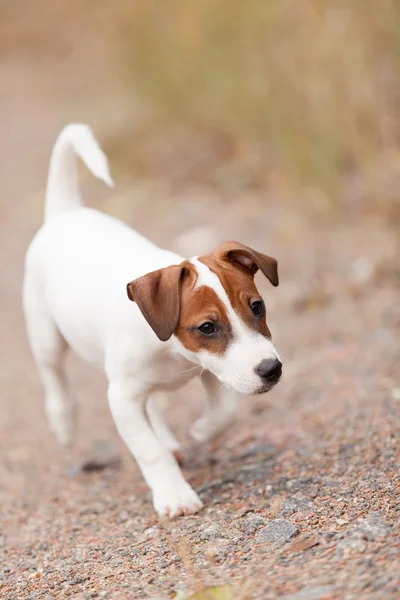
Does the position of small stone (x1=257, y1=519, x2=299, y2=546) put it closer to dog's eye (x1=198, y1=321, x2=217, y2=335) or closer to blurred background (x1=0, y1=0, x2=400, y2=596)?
dog's eye (x1=198, y1=321, x2=217, y2=335)

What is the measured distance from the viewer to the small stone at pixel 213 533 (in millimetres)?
3170

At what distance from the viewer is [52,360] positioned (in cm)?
439

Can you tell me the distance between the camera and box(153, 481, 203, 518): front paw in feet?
11.5

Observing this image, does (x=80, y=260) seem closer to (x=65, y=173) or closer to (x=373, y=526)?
(x=65, y=173)

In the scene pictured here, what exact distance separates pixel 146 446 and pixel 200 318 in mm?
670

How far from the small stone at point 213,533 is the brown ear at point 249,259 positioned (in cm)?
86

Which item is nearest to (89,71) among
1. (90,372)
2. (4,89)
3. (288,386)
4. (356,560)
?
(4,89)

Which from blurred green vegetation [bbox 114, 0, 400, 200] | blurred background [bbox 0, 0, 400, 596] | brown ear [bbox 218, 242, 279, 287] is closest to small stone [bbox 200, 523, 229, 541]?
brown ear [bbox 218, 242, 279, 287]

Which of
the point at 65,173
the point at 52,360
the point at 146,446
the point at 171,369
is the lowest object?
the point at 146,446

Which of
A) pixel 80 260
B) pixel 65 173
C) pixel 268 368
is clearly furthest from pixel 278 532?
pixel 65 173

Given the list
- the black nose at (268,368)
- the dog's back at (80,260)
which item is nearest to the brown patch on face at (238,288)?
the black nose at (268,368)

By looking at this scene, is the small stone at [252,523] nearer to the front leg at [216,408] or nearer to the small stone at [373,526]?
the small stone at [373,526]

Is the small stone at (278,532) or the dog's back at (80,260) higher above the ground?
the dog's back at (80,260)

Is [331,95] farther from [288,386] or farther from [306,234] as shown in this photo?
[288,386]
